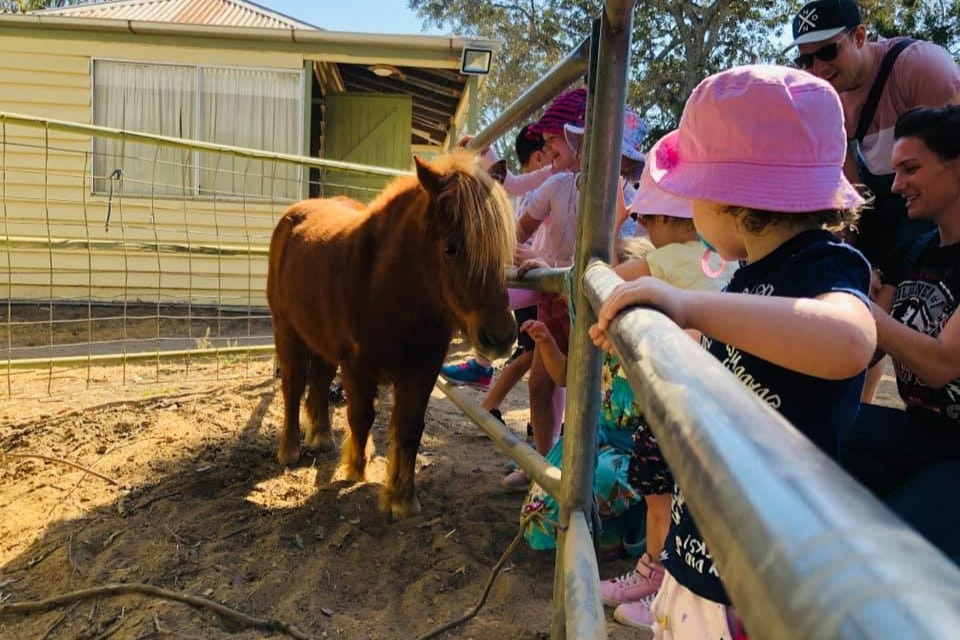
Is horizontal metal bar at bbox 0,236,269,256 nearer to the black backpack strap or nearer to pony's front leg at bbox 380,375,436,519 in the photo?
pony's front leg at bbox 380,375,436,519

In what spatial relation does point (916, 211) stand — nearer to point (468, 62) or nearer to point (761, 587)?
point (761, 587)

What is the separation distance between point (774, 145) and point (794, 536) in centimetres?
104

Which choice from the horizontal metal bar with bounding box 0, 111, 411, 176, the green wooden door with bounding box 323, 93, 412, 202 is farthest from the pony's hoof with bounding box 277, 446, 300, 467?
the green wooden door with bounding box 323, 93, 412, 202

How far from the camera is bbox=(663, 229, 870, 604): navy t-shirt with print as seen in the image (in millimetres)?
1169

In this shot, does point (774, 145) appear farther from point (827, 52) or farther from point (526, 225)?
point (526, 225)

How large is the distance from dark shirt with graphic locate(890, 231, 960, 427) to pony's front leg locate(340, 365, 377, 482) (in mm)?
2462

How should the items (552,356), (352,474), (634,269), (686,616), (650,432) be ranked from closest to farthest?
(686,616)
(650,432)
(634,269)
(552,356)
(352,474)

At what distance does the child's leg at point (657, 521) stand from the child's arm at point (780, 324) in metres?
1.41

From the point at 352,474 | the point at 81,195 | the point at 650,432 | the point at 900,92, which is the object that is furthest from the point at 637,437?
the point at 81,195

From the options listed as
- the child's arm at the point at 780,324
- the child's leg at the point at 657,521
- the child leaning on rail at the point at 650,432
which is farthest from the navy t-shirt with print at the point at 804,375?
the child's leg at the point at 657,521

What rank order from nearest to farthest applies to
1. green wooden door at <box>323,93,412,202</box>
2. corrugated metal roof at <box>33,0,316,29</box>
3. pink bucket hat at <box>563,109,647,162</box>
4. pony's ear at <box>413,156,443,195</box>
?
pony's ear at <box>413,156,443,195</box> < pink bucket hat at <box>563,109,647,162</box> < green wooden door at <box>323,93,412,202</box> < corrugated metal roof at <box>33,0,316,29</box>

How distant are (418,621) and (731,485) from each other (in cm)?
239

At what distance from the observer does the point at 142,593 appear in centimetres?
272

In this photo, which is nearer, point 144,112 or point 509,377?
point 509,377
